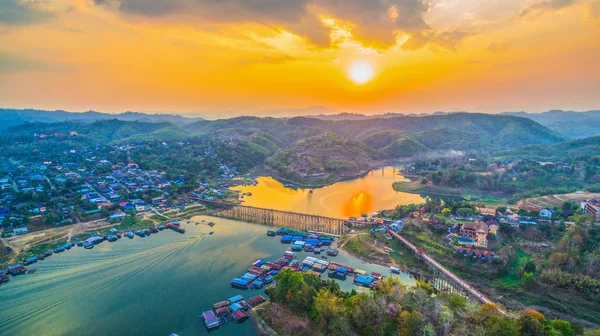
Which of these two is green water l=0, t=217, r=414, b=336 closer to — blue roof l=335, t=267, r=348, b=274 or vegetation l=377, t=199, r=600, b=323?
blue roof l=335, t=267, r=348, b=274

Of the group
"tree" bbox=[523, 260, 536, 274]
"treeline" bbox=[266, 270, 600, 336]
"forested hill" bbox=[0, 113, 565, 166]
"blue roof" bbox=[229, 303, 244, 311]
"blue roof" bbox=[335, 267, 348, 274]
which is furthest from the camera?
"forested hill" bbox=[0, 113, 565, 166]

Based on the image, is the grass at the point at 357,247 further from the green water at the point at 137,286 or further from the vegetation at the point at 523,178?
the vegetation at the point at 523,178

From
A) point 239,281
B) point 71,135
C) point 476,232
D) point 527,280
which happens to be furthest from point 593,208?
point 71,135

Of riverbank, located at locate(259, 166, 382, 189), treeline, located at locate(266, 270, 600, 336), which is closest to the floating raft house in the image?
treeline, located at locate(266, 270, 600, 336)

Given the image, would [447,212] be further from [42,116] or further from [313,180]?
[42,116]

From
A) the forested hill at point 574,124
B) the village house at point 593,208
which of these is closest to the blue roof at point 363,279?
the village house at point 593,208

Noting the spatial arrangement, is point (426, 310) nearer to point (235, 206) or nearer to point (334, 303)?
point (334, 303)
